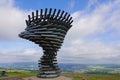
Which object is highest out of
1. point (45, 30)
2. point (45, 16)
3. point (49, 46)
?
point (45, 16)

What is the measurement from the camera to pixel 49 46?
1336 inches

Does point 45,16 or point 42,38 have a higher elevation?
point 45,16

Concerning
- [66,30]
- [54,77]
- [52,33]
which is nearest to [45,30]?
[52,33]

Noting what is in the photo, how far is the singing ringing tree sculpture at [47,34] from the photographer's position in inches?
1308

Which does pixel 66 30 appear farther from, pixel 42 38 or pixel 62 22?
pixel 42 38

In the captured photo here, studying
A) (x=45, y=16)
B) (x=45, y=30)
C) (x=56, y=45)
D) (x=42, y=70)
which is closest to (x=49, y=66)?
(x=42, y=70)

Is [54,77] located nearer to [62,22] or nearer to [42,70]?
[42,70]

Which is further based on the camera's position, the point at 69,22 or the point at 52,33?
the point at 69,22

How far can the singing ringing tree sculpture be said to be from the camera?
33219 millimetres

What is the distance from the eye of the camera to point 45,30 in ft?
109

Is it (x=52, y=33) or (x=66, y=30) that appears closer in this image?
(x=52, y=33)

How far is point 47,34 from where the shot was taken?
3322cm

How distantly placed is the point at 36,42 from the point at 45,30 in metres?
2.46

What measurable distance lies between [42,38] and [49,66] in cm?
454
